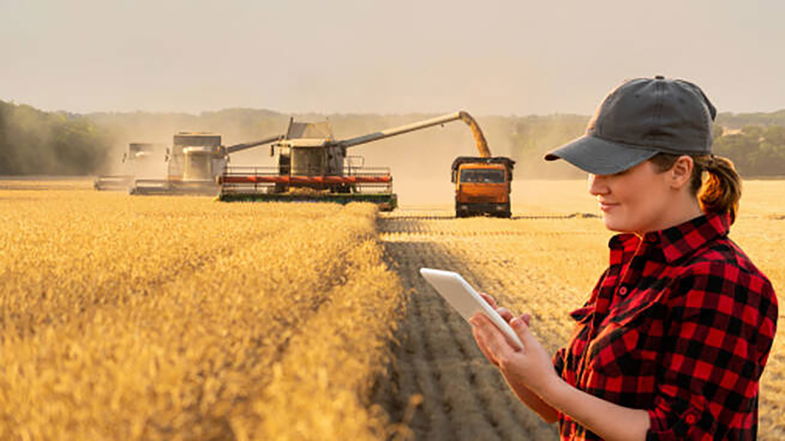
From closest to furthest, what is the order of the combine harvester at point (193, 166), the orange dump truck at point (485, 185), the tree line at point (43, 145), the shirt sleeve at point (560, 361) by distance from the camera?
the shirt sleeve at point (560, 361) < the orange dump truck at point (485, 185) < the combine harvester at point (193, 166) < the tree line at point (43, 145)

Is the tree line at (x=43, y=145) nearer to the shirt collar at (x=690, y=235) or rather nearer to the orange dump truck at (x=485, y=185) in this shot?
the orange dump truck at (x=485, y=185)

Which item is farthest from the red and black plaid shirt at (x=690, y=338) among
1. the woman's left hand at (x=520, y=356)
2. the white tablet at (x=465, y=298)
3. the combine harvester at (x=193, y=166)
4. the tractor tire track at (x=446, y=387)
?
the combine harvester at (x=193, y=166)

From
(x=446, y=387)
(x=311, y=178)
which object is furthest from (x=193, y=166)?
(x=446, y=387)

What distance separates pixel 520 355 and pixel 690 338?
415mm

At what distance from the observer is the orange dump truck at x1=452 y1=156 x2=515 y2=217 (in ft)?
96.0

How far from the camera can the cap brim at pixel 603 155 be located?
1840mm

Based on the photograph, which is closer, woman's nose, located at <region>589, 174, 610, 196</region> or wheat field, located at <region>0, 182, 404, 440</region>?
woman's nose, located at <region>589, 174, 610, 196</region>

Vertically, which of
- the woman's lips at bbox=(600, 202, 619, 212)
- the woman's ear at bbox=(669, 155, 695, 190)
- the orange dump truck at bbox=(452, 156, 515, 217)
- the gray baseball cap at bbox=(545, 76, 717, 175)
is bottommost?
the orange dump truck at bbox=(452, 156, 515, 217)

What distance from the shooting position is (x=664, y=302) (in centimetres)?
176

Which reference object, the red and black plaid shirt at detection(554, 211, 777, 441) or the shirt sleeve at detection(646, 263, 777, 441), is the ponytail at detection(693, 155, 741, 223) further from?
the shirt sleeve at detection(646, 263, 777, 441)

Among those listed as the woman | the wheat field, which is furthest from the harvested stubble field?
the woman

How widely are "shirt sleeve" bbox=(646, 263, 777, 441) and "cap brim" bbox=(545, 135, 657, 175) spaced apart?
290 millimetres

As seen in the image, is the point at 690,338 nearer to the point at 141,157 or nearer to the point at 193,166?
the point at 193,166

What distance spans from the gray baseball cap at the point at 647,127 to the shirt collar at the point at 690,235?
0.16 meters
